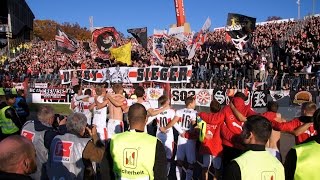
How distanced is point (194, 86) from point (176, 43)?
43.3 ft

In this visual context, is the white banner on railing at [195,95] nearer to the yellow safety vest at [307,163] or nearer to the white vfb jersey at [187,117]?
the white vfb jersey at [187,117]

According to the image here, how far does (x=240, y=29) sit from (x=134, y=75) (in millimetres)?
8259

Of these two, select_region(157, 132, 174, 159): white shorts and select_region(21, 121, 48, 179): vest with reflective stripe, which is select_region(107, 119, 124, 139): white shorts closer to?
select_region(157, 132, 174, 159): white shorts

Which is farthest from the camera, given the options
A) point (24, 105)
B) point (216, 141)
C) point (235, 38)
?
point (235, 38)

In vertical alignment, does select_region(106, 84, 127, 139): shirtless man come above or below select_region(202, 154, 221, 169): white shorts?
above

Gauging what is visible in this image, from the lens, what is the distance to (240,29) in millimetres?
25094

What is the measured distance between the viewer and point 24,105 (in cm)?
1033

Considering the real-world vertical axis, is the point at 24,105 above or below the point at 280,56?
below

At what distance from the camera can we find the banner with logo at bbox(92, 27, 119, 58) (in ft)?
84.8

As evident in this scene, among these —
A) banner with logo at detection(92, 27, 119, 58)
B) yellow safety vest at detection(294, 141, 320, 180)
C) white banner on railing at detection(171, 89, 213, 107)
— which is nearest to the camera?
yellow safety vest at detection(294, 141, 320, 180)

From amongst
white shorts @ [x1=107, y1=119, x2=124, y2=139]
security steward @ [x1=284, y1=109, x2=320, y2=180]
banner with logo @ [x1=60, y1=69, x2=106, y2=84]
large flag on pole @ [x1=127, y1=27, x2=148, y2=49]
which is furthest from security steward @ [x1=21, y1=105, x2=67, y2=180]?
large flag on pole @ [x1=127, y1=27, x2=148, y2=49]

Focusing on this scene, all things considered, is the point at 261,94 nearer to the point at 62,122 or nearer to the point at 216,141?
the point at 216,141

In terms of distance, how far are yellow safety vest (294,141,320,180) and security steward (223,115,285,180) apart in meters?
0.16

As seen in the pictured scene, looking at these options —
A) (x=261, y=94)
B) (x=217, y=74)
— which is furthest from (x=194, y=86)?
(x=261, y=94)
